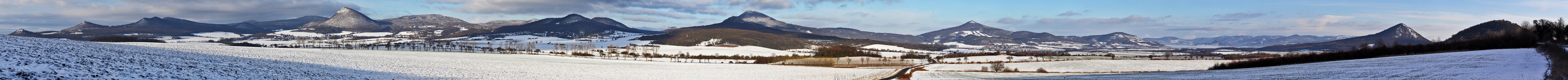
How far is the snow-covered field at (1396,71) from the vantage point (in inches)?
848

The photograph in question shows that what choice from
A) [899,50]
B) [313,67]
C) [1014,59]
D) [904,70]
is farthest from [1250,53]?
[313,67]

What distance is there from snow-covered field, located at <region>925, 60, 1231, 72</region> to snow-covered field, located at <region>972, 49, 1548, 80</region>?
6791 millimetres

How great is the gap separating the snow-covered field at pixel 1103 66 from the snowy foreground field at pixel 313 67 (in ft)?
33.6

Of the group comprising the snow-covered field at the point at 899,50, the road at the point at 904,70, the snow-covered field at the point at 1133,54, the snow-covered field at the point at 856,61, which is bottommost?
the road at the point at 904,70

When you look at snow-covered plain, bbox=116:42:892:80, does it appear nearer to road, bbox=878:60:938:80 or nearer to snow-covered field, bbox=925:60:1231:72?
road, bbox=878:60:938:80

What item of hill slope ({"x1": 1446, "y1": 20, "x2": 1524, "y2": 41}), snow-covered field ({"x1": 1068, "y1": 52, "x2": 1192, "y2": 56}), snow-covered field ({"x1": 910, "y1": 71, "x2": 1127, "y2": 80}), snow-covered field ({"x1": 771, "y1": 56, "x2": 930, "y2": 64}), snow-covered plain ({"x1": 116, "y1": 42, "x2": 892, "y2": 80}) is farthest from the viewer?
snow-covered field ({"x1": 1068, "y1": 52, "x2": 1192, "y2": 56})

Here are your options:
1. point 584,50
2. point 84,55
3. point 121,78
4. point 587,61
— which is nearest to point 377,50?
point 584,50

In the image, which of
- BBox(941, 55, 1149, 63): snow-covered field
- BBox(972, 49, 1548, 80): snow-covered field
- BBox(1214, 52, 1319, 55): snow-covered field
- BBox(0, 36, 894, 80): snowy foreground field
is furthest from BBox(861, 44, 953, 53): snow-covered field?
BBox(972, 49, 1548, 80): snow-covered field

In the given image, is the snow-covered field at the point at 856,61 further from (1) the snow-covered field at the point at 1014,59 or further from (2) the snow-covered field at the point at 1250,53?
(2) the snow-covered field at the point at 1250,53

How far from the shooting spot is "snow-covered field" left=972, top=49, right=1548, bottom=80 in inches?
848

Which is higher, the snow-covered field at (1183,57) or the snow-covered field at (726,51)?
the snow-covered field at (726,51)

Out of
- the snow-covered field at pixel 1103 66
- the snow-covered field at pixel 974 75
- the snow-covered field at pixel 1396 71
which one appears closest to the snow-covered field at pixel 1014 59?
the snow-covered field at pixel 1103 66

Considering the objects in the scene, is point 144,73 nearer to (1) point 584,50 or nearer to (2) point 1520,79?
(2) point 1520,79

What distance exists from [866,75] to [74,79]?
4006 centimetres
